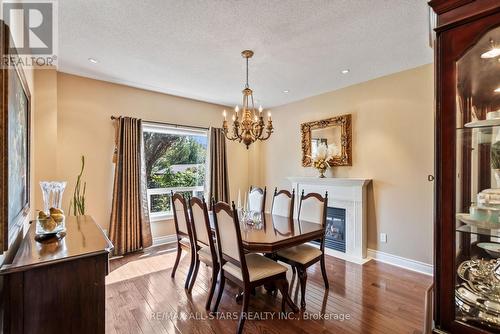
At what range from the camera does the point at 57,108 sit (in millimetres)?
3424

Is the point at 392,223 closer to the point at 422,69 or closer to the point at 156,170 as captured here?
the point at 422,69

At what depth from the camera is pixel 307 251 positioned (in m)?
2.66

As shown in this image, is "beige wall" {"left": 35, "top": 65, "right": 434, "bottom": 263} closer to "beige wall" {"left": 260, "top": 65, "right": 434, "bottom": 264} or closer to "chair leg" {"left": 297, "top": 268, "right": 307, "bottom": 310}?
"beige wall" {"left": 260, "top": 65, "right": 434, "bottom": 264}

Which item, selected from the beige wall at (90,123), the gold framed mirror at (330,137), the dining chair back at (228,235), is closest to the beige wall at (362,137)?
the beige wall at (90,123)

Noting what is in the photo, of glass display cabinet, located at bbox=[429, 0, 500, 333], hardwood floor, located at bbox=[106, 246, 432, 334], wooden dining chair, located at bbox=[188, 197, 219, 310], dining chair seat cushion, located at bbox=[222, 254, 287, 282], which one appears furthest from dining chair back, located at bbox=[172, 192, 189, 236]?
glass display cabinet, located at bbox=[429, 0, 500, 333]

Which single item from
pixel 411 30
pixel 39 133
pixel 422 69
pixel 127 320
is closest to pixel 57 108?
pixel 39 133

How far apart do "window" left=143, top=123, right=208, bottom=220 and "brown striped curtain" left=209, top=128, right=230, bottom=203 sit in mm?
186

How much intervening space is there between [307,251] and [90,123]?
11.5 feet

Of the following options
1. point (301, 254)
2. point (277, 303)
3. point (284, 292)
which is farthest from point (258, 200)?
point (284, 292)

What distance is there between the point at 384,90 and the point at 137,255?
440cm

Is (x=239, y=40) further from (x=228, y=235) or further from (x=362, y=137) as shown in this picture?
(x=362, y=137)

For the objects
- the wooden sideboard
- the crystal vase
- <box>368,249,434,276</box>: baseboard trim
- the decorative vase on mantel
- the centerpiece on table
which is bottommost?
<box>368,249,434,276</box>: baseboard trim

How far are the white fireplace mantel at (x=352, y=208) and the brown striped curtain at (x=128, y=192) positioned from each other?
2.96 m

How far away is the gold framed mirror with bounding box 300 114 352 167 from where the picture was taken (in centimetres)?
399
